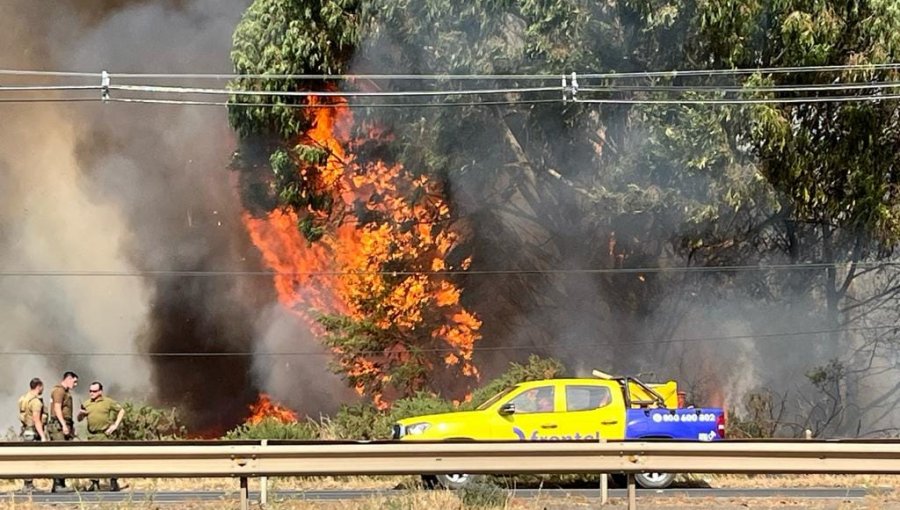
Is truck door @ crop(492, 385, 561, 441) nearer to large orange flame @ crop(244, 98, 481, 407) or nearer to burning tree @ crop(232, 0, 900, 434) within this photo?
burning tree @ crop(232, 0, 900, 434)

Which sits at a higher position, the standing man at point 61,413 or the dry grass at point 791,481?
the standing man at point 61,413

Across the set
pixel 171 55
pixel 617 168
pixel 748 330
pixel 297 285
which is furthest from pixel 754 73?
pixel 171 55

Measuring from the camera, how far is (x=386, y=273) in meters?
29.0

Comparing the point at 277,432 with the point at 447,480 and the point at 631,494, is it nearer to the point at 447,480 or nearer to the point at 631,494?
the point at 447,480

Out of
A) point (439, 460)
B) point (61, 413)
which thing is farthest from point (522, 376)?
point (439, 460)

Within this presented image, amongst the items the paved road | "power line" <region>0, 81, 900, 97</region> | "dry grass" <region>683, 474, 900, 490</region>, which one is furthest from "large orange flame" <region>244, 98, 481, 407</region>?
the paved road

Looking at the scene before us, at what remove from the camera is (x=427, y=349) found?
2923 cm

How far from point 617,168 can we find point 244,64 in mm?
7645

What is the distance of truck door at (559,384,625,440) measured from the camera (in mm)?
15234

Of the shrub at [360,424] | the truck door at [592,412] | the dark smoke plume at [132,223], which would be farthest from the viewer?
the dark smoke plume at [132,223]

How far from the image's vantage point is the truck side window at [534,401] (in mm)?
15477

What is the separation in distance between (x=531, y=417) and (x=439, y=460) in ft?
16.9

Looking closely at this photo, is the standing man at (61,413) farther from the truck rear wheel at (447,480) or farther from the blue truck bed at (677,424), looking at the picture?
the blue truck bed at (677,424)

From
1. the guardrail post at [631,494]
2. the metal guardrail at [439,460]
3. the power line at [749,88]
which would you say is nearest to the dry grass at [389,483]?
the metal guardrail at [439,460]
